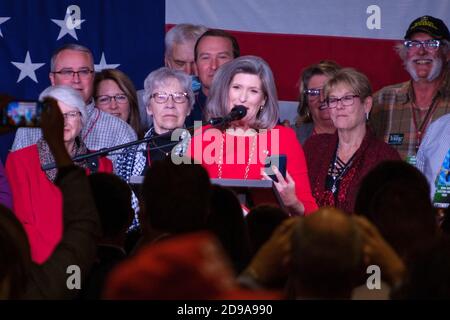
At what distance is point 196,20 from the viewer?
7.34 metres

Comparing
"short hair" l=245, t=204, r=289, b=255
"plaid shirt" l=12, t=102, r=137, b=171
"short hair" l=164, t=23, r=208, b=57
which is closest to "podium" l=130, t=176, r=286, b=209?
"short hair" l=245, t=204, r=289, b=255

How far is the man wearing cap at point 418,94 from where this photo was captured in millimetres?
6250

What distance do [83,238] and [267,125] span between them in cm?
245

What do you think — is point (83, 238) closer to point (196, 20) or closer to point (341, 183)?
point (341, 183)

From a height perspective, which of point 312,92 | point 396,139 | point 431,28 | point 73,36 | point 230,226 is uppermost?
point 431,28

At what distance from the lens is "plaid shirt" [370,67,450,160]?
6.23 meters

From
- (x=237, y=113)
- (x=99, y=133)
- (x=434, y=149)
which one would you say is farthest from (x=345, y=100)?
(x=99, y=133)

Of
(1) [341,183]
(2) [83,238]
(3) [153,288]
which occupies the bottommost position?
(1) [341,183]

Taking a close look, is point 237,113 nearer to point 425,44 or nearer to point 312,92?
point 312,92

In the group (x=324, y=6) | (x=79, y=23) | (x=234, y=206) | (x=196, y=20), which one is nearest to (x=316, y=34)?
(x=324, y=6)

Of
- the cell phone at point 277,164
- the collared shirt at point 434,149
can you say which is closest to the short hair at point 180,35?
the collared shirt at point 434,149

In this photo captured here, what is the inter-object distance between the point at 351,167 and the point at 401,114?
2.65 feet

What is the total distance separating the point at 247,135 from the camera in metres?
5.26

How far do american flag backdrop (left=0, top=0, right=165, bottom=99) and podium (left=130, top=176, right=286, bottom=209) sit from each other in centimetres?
288
